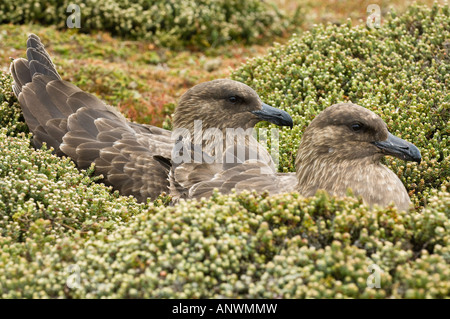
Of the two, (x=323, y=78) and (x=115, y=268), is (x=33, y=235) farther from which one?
(x=323, y=78)

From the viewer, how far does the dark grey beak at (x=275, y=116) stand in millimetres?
6750

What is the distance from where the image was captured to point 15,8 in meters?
13.1

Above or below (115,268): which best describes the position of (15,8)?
above

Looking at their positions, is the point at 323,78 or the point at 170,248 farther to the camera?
the point at 323,78

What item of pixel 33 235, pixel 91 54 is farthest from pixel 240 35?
pixel 33 235

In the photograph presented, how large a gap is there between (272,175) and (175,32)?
314 inches

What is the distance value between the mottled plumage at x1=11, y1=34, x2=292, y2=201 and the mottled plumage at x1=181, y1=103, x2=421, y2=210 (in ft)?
3.18

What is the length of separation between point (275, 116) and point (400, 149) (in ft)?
5.63

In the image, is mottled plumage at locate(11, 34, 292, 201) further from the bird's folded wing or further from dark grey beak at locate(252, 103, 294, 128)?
the bird's folded wing

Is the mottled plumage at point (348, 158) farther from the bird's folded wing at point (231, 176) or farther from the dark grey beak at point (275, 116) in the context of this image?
the dark grey beak at point (275, 116)

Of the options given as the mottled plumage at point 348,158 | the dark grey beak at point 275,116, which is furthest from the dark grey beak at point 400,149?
the dark grey beak at point 275,116

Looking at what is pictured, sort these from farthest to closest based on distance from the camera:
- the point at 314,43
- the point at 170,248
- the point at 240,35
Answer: the point at 240,35 → the point at 314,43 → the point at 170,248

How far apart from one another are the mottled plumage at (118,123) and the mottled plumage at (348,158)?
3.18 ft
